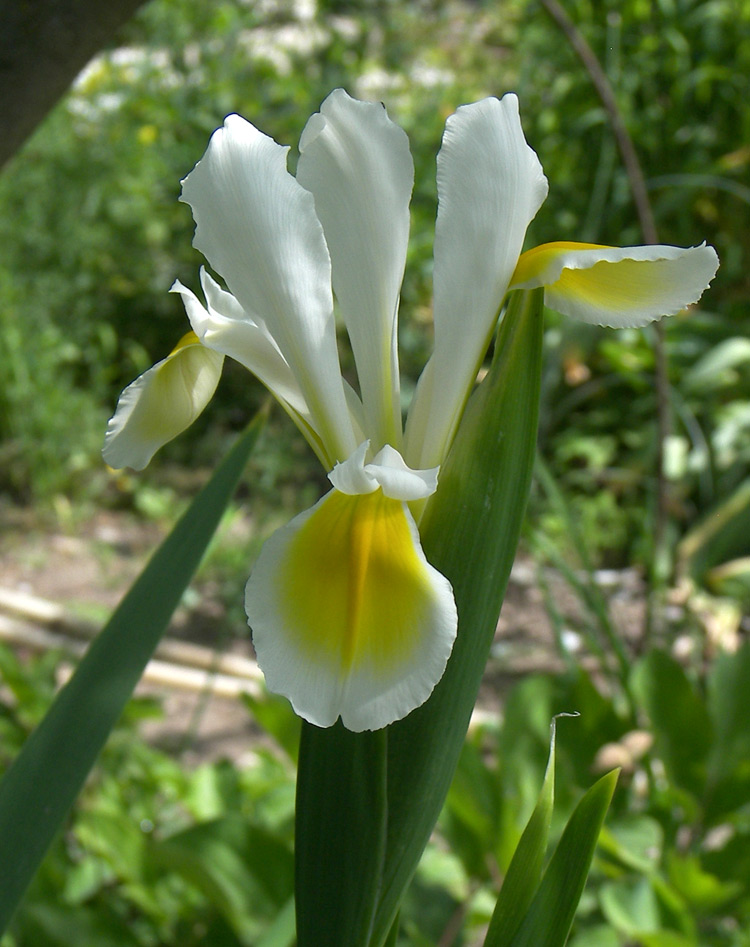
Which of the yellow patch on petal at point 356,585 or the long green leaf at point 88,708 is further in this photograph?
the long green leaf at point 88,708

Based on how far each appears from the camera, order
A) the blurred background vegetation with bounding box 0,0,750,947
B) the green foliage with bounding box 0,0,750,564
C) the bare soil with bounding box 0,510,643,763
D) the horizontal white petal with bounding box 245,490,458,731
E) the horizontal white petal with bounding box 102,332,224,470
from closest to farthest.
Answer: the horizontal white petal with bounding box 245,490,458,731, the horizontal white petal with bounding box 102,332,224,470, the bare soil with bounding box 0,510,643,763, the blurred background vegetation with bounding box 0,0,750,947, the green foliage with bounding box 0,0,750,564

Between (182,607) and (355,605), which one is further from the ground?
(355,605)

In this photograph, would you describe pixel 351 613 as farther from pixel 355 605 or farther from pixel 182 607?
pixel 182 607

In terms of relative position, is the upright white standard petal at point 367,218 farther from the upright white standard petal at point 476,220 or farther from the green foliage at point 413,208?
the green foliage at point 413,208

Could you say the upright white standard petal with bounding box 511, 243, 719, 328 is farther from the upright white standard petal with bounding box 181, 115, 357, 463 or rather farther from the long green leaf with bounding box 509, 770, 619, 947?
the long green leaf with bounding box 509, 770, 619, 947

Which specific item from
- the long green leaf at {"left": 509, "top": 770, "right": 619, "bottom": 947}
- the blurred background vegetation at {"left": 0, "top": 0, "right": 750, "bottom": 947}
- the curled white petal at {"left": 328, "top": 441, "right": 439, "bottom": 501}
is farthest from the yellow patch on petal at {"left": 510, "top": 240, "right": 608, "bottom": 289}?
the blurred background vegetation at {"left": 0, "top": 0, "right": 750, "bottom": 947}

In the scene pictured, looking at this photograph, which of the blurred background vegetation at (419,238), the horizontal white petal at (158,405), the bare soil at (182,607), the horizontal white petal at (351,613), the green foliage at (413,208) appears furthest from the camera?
the green foliage at (413,208)

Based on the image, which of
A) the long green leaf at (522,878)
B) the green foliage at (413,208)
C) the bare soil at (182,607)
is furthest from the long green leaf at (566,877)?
the green foliage at (413,208)

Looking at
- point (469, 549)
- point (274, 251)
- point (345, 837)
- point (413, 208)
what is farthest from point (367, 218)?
point (413, 208)
